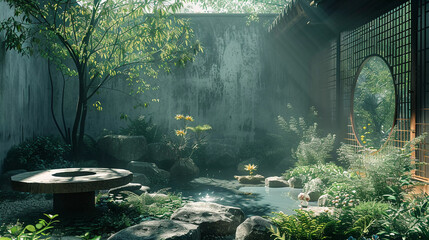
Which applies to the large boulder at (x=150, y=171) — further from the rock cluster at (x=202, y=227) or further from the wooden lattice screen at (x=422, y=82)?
the wooden lattice screen at (x=422, y=82)

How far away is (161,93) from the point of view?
1116cm

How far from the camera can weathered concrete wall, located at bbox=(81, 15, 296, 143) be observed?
11164 millimetres

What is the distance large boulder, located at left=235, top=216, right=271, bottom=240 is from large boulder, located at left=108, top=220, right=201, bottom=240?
0.49 metres

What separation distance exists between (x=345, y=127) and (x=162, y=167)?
15.9ft

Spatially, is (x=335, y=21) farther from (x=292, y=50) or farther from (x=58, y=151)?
(x=58, y=151)

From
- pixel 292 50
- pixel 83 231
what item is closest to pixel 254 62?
pixel 292 50

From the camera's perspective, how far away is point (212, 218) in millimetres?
4125

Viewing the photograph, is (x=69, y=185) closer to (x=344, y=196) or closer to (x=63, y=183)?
(x=63, y=183)

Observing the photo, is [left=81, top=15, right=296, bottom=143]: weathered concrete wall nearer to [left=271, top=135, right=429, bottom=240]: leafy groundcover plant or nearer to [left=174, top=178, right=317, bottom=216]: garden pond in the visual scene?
[left=174, top=178, right=317, bottom=216]: garden pond

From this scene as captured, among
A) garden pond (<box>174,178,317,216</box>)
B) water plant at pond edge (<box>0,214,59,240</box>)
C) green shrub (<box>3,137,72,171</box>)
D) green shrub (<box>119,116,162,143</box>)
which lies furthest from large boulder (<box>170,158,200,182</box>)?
water plant at pond edge (<box>0,214,59,240</box>)

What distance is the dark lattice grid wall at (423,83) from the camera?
17.1 ft

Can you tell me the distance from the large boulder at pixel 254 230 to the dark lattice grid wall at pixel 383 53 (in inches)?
109

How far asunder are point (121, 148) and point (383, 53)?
6.41m

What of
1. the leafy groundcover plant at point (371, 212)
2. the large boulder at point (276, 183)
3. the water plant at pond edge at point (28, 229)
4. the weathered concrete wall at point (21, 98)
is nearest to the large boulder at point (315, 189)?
the leafy groundcover plant at point (371, 212)
